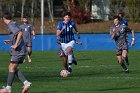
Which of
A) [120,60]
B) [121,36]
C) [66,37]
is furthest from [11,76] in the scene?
[121,36]

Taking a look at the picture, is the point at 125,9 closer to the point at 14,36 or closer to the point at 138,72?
the point at 138,72

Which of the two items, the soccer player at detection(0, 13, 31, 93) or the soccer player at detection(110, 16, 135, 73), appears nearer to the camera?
the soccer player at detection(0, 13, 31, 93)

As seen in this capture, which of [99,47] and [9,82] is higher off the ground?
[9,82]

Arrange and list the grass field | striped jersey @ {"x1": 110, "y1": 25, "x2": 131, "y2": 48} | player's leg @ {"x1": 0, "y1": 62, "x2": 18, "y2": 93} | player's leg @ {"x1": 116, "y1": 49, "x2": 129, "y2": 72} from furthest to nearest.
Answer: striped jersey @ {"x1": 110, "y1": 25, "x2": 131, "y2": 48}
player's leg @ {"x1": 116, "y1": 49, "x2": 129, "y2": 72}
the grass field
player's leg @ {"x1": 0, "y1": 62, "x2": 18, "y2": 93}

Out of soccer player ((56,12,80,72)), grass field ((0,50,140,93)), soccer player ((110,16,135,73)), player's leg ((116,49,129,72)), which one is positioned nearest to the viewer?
grass field ((0,50,140,93))

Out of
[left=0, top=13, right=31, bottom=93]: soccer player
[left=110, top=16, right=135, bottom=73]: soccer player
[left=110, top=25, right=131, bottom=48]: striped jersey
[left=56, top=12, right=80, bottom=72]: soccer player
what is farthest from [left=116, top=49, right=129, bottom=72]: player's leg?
[left=0, top=13, right=31, bottom=93]: soccer player

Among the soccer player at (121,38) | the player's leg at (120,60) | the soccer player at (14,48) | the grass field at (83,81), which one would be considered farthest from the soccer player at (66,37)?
the soccer player at (14,48)

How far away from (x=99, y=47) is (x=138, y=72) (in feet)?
65.3

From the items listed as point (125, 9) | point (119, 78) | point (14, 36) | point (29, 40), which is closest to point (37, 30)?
point (125, 9)

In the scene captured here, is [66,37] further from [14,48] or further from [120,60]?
[14,48]

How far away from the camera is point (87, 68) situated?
23.6 metres

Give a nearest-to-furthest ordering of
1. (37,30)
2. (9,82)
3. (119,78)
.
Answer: (9,82) → (119,78) → (37,30)

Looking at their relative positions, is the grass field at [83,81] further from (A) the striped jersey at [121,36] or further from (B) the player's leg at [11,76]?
(A) the striped jersey at [121,36]

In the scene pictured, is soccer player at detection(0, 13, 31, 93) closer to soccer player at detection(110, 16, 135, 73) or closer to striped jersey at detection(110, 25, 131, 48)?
soccer player at detection(110, 16, 135, 73)
